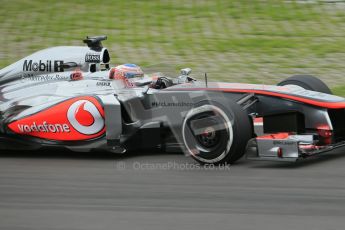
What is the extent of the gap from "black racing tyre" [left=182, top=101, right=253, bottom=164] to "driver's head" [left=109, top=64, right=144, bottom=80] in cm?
138

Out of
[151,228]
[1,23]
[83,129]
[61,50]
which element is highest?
[1,23]

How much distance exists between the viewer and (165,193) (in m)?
6.77

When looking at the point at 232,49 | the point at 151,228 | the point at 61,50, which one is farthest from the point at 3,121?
the point at 232,49

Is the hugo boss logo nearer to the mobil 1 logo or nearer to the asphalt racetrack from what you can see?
the mobil 1 logo

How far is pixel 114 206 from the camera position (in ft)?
20.7

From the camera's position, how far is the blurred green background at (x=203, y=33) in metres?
14.0

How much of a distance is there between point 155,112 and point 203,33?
770 centimetres

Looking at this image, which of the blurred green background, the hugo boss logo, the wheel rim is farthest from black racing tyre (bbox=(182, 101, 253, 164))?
the blurred green background

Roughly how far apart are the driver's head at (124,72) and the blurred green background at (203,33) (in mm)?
4136

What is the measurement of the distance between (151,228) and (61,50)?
4364 mm

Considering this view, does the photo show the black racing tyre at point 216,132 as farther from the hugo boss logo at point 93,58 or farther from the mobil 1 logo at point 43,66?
the mobil 1 logo at point 43,66

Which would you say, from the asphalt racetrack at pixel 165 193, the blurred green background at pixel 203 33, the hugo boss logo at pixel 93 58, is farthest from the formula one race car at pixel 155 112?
the blurred green background at pixel 203 33

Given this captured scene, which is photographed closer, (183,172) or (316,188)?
(316,188)

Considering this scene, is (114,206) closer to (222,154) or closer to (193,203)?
(193,203)
